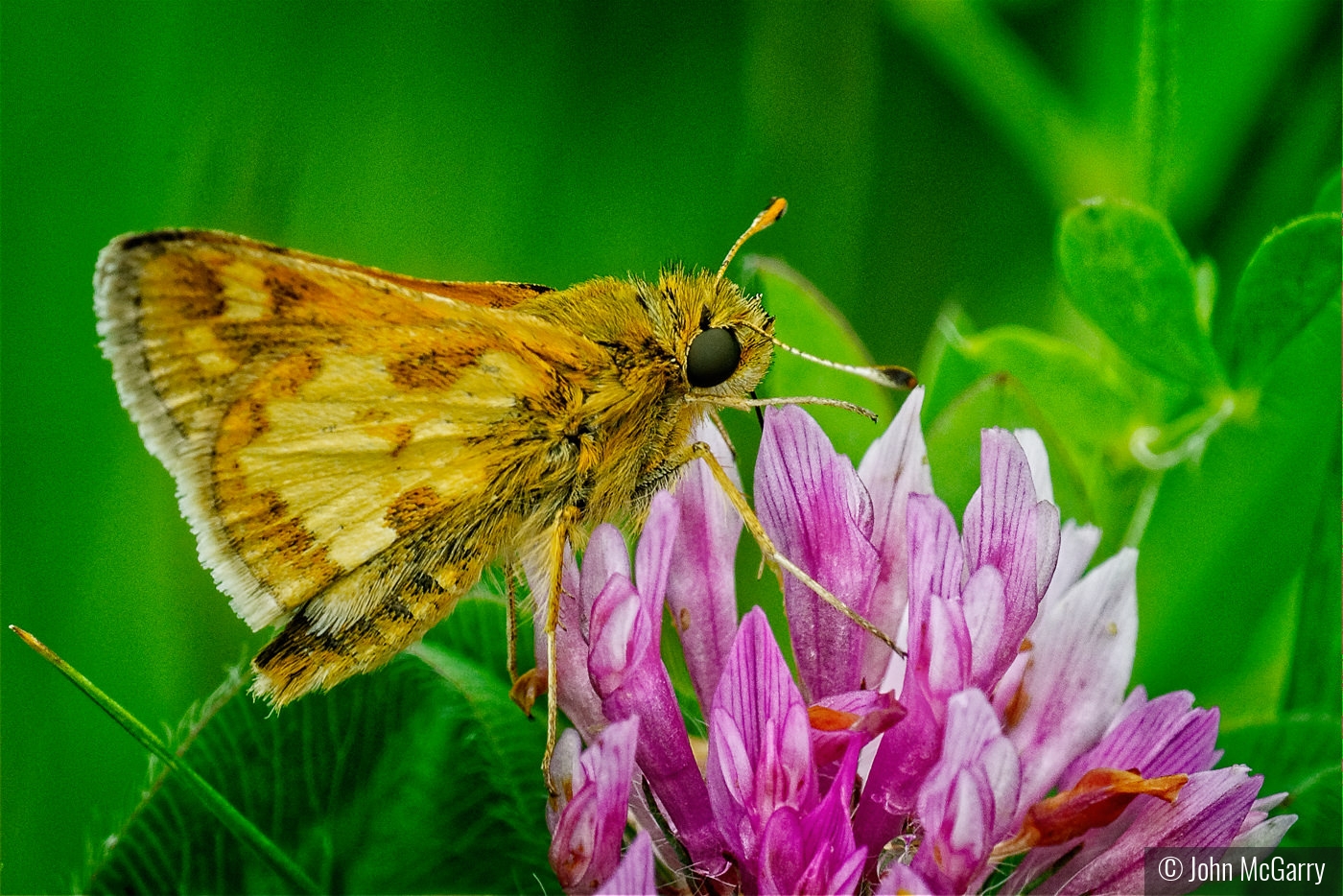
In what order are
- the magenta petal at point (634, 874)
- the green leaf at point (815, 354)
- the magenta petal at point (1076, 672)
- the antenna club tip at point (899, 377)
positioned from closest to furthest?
the magenta petal at point (634, 874) → the magenta petal at point (1076, 672) → the antenna club tip at point (899, 377) → the green leaf at point (815, 354)

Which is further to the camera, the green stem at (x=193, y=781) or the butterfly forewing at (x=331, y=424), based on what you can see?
the butterfly forewing at (x=331, y=424)

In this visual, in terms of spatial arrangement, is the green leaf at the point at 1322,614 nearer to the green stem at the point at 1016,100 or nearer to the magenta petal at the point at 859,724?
the magenta petal at the point at 859,724

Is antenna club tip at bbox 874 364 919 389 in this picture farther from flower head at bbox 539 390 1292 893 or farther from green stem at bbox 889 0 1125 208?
green stem at bbox 889 0 1125 208

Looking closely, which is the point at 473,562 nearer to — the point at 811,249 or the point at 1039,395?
the point at 1039,395

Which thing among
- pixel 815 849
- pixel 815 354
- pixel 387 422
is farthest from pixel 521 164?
pixel 815 849

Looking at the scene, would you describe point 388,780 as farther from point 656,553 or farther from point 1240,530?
point 1240,530

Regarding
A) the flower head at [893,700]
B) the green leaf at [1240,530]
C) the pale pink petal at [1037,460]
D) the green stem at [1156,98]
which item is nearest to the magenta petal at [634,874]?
the flower head at [893,700]
